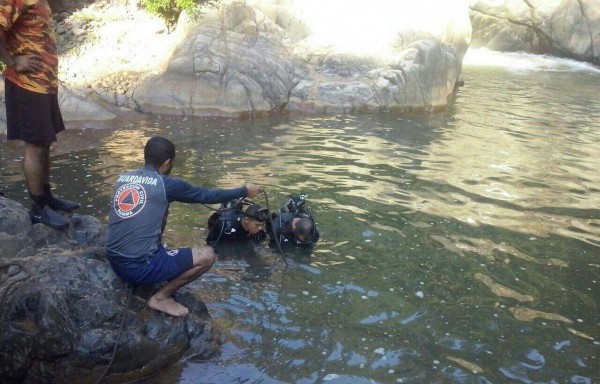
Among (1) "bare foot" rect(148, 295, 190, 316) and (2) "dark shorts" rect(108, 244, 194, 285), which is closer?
(2) "dark shorts" rect(108, 244, 194, 285)

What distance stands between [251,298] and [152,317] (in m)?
1.29

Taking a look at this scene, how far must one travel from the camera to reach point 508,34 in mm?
26922

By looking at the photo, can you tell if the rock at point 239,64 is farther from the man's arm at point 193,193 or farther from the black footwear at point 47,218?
the man's arm at point 193,193

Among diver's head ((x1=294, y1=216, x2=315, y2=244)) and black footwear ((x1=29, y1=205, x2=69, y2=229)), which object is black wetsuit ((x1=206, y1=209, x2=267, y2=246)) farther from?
black footwear ((x1=29, y1=205, x2=69, y2=229))

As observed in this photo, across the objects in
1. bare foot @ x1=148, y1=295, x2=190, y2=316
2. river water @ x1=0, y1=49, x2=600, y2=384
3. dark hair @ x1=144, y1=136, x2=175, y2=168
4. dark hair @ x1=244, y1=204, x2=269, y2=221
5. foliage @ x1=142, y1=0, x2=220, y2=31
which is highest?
foliage @ x1=142, y1=0, x2=220, y2=31

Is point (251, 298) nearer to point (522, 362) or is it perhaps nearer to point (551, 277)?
point (522, 362)

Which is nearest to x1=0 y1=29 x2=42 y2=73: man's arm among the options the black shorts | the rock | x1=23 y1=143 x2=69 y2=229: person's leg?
the black shorts

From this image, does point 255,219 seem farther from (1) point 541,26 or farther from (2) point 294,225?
(1) point 541,26

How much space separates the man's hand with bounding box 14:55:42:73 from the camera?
5.07 m

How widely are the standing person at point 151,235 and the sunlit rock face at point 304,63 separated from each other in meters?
8.27

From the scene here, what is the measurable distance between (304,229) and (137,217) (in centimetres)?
232

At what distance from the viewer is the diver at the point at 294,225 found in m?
6.61

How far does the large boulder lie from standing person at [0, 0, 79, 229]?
0.88 m

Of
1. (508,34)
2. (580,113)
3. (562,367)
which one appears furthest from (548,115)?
(508,34)
